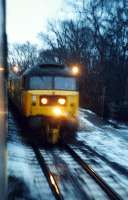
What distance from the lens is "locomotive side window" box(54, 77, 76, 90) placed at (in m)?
19.6

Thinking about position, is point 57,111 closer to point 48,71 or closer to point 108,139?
point 48,71

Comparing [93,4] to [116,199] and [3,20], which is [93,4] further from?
[3,20]

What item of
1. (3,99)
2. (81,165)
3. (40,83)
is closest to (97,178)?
(81,165)

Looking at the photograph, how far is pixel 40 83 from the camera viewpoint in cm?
1966

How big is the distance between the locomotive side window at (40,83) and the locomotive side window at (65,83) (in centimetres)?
24

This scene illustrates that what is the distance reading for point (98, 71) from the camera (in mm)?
47750

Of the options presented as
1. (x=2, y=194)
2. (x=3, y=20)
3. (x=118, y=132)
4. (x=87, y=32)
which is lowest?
(x=118, y=132)

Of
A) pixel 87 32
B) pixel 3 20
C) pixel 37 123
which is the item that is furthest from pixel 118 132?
pixel 87 32

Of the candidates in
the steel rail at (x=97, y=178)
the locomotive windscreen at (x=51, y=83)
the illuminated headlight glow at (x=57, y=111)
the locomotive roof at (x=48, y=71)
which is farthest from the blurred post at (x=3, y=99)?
the locomotive roof at (x=48, y=71)

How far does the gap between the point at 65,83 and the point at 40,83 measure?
3.18 feet

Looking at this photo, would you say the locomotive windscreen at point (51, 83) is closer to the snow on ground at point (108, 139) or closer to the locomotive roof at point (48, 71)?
the locomotive roof at point (48, 71)

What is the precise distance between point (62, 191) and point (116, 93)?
3172 cm

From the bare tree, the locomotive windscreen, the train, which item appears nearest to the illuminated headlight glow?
the train

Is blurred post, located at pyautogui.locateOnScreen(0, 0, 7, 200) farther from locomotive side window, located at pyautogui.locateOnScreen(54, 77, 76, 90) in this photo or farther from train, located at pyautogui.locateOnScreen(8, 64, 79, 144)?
locomotive side window, located at pyautogui.locateOnScreen(54, 77, 76, 90)
